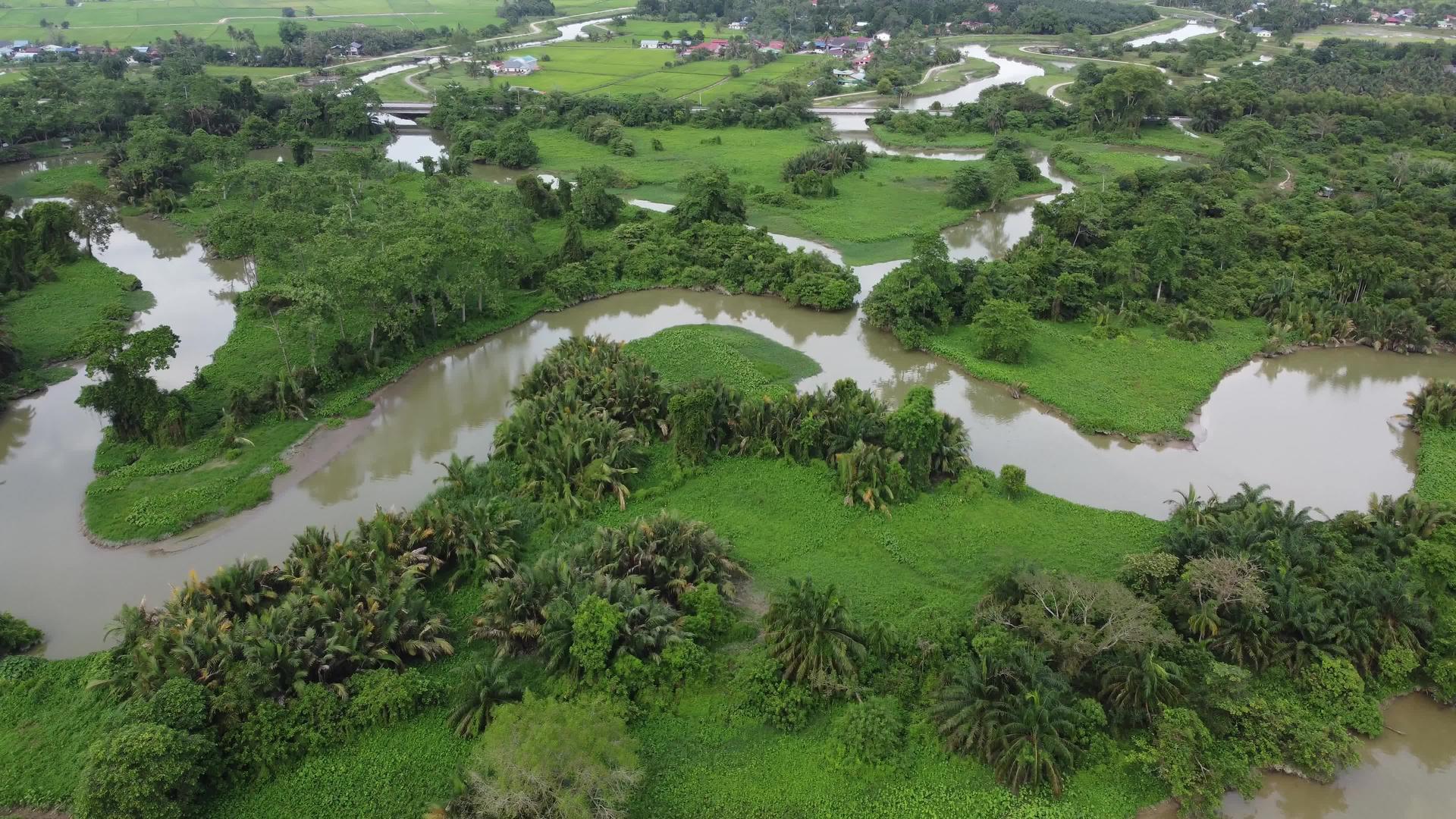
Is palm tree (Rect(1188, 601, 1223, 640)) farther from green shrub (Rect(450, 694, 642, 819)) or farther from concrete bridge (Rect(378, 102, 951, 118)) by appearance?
concrete bridge (Rect(378, 102, 951, 118))

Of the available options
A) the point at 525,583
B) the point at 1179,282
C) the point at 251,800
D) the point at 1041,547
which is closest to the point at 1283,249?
the point at 1179,282

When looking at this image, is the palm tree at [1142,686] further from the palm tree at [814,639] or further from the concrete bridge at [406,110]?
the concrete bridge at [406,110]

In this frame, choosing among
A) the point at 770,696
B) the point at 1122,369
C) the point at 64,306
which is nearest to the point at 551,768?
the point at 770,696

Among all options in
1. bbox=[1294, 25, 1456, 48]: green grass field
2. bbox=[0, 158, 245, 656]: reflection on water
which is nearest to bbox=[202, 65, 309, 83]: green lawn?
bbox=[0, 158, 245, 656]: reflection on water

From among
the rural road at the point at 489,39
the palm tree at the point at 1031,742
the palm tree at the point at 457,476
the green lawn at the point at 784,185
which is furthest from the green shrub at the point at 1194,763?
the rural road at the point at 489,39

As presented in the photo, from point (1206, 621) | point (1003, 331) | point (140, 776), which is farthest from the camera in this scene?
point (1003, 331)

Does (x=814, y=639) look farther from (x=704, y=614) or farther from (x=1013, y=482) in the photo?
(x=1013, y=482)
